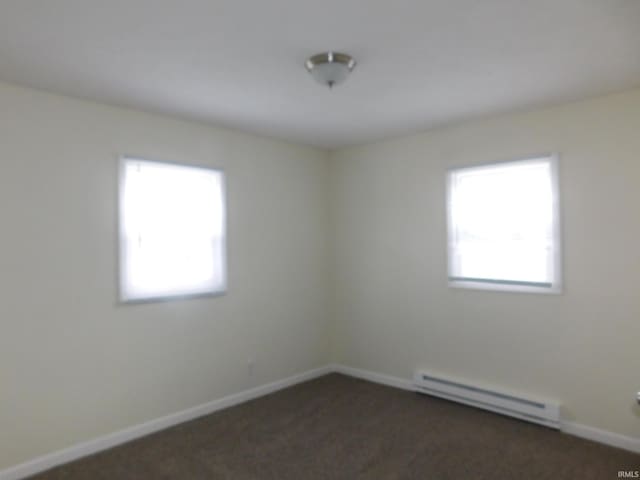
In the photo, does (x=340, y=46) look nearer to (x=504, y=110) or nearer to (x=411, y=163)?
(x=504, y=110)

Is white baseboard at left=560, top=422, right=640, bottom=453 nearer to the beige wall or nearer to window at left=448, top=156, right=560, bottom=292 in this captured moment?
the beige wall

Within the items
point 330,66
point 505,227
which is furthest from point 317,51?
point 505,227

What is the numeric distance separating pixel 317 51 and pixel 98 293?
226 centimetres

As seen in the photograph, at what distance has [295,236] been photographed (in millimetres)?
4488

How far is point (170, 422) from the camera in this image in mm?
3414

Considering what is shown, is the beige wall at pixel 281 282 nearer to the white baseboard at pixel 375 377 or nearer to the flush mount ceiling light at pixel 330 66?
the white baseboard at pixel 375 377

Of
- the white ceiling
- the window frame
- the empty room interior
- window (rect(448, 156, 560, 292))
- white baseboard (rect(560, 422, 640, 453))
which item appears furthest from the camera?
window (rect(448, 156, 560, 292))

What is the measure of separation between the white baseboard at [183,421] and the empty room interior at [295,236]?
0.02m

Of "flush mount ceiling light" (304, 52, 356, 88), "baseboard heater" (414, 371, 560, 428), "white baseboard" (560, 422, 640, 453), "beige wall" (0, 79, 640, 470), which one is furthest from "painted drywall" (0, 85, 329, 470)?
"white baseboard" (560, 422, 640, 453)

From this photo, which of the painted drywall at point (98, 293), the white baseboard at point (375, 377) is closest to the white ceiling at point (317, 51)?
the painted drywall at point (98, 293)

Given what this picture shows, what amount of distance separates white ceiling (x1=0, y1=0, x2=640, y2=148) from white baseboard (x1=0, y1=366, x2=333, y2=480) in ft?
7.99

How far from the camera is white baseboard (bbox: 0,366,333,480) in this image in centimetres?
271

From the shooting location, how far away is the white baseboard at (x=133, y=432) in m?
2.71

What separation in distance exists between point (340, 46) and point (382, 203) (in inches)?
90.6
